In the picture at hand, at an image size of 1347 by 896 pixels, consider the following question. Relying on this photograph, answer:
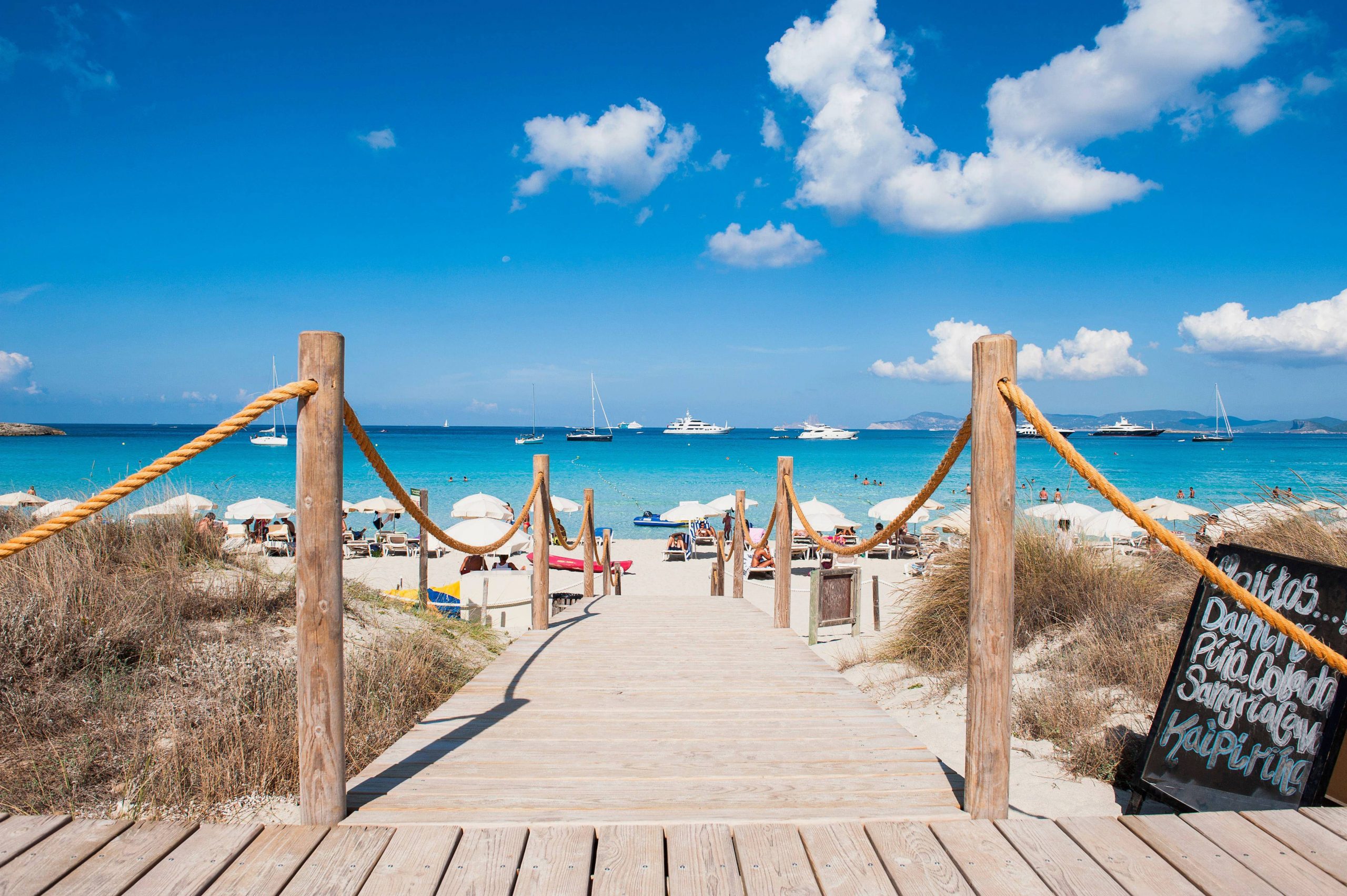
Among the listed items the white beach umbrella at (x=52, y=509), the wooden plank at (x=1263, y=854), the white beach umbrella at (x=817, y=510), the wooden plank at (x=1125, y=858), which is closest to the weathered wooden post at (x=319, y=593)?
the wooden plank at (x=1125, y=858)

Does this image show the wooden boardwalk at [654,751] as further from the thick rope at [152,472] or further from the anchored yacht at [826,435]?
the anchored yacht at [826,435]

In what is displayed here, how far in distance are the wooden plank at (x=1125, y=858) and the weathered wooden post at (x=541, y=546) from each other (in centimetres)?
409

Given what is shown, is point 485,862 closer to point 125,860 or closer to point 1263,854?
point 125,860

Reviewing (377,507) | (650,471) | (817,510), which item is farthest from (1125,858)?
(650,471)

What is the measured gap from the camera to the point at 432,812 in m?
2.52

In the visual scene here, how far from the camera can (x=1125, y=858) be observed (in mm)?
2186

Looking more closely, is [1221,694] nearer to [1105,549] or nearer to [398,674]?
[1105,549]

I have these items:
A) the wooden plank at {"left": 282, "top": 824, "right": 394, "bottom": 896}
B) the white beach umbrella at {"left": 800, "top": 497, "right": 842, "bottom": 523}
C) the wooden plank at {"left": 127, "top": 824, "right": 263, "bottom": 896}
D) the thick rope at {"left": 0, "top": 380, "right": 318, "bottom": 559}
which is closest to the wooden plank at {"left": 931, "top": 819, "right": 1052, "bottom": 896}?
the wooden plank at {"left": 282, "top": 824, "right": 394, "bottom": 896}

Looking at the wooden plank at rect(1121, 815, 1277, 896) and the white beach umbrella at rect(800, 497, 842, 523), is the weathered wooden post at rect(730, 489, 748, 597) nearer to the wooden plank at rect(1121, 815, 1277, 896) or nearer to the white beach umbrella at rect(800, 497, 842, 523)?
the wooden plank at rect(1121, 815, 1277, 896)

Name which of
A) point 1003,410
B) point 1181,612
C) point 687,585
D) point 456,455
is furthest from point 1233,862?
point 456,455

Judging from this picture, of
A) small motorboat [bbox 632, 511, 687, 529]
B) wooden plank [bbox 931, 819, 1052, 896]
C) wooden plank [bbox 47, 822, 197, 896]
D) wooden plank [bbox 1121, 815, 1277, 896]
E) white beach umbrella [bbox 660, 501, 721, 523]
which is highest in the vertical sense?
wooden plank [bbox 47, 822, 197, 896]

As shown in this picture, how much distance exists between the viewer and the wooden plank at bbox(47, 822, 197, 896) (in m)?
1.96

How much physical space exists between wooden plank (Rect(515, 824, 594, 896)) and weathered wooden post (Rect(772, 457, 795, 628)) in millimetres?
3809

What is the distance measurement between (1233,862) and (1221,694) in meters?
1.08
